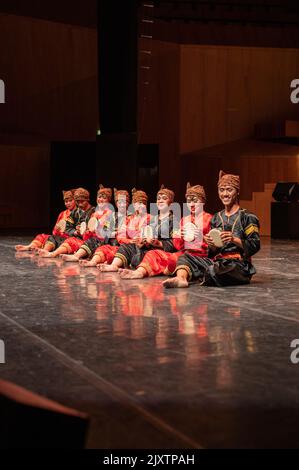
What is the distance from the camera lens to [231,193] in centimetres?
542

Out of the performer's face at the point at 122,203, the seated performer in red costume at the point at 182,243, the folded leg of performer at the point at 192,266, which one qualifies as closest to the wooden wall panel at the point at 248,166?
the performer's face at the point at 122,203

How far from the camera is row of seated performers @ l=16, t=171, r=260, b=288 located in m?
5.38

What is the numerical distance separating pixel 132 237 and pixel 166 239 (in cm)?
51

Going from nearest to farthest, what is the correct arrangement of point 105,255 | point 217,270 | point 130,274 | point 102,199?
point 217,270
point 130,274
point 105,255
point 102,199

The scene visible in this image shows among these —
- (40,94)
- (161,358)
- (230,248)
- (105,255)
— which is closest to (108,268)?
(105,255)

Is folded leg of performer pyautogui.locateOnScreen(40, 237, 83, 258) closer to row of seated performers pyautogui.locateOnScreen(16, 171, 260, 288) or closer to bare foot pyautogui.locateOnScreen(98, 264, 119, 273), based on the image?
row of seated performers pyautogui.locateOnScreen(16, 171, 260, 288)

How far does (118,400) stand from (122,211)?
4556 mm

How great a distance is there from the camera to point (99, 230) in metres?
7.01

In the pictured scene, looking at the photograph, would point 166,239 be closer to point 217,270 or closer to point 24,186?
point 217,270

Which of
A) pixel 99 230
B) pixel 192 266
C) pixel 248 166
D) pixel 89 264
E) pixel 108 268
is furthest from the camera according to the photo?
pixel 248 166

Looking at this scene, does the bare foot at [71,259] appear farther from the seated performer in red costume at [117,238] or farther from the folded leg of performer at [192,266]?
the folded leg of performer at [192,266]

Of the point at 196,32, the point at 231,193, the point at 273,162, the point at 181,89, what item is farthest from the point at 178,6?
the point at 231,193

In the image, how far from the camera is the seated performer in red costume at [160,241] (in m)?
5.98

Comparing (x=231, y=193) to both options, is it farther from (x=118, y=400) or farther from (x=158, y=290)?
(x=118, y=400)
